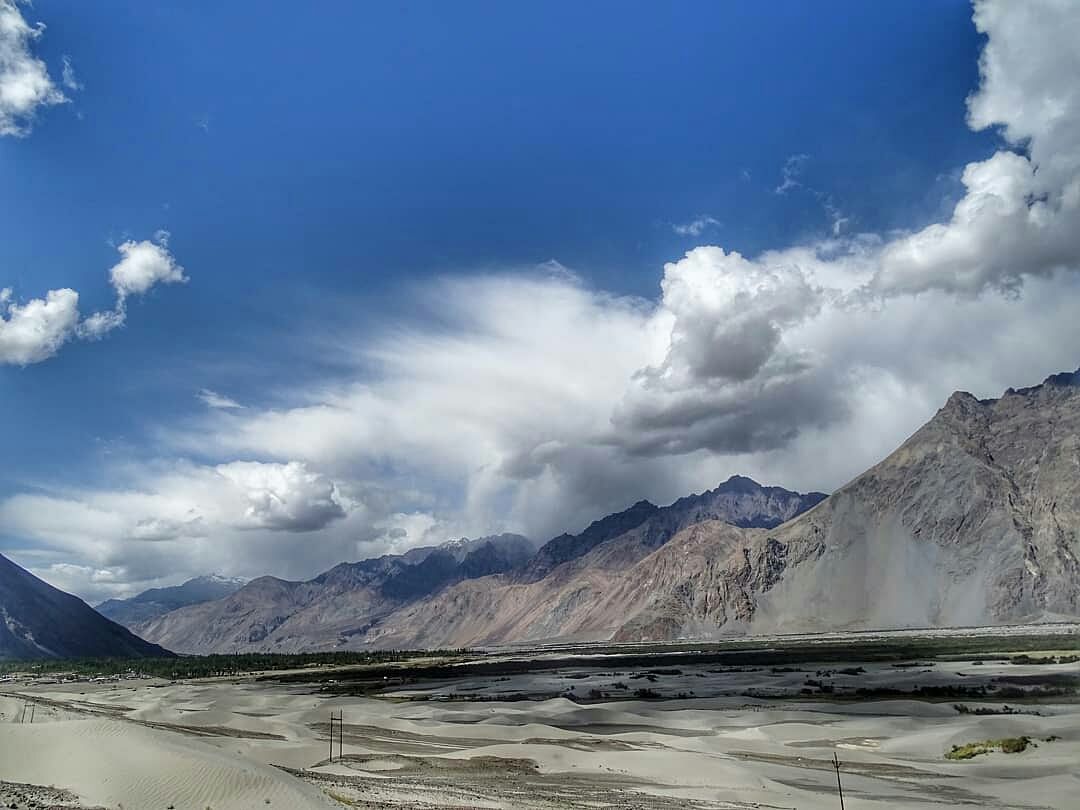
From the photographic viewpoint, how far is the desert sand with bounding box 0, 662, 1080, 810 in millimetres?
31938

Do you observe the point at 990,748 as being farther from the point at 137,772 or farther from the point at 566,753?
the point at 137,772

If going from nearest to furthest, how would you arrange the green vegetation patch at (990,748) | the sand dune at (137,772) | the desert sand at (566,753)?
the sand dune at (137,772) < the desert sand at (566,753) < the green vegetation patch at (990,748)

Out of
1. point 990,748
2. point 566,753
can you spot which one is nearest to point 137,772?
point 566,753

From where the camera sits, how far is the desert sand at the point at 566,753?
31.9 metres

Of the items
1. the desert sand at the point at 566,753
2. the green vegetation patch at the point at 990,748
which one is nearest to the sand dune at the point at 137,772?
the desert sand at the point at 566,753

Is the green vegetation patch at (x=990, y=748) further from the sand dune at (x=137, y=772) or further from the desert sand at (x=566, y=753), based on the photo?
the sand dune at (x=137, y=772)

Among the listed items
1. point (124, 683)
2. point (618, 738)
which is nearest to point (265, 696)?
Result: point (124, 683)

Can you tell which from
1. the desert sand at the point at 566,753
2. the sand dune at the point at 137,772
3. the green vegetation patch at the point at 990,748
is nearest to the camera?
the sand dune at the point at 137,772

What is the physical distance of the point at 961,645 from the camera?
476 feet

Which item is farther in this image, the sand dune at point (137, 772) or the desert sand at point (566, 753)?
the desert sand at point (566, 753)

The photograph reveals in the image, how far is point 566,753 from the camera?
158ft

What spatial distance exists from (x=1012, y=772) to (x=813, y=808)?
49.9 ft

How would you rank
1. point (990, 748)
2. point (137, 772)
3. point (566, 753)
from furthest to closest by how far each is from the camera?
point (566, 753) < point (990, 748) < point (137, 772)

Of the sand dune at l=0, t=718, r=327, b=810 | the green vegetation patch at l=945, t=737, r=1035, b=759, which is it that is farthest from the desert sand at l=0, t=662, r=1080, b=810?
the green vegetation patch at l=945, t=737, r=1035, b=759
